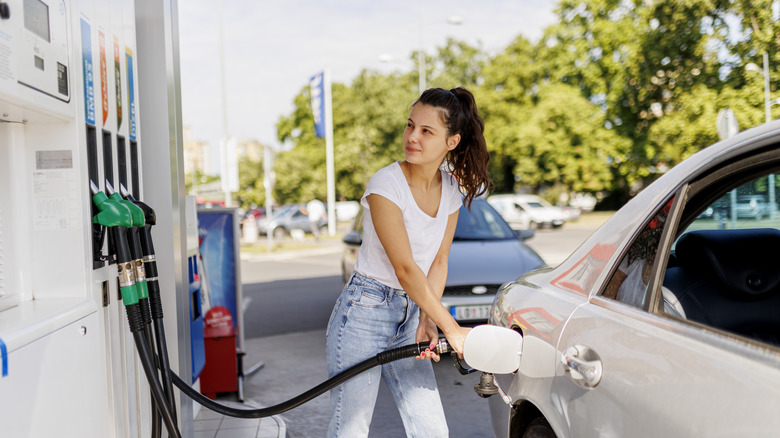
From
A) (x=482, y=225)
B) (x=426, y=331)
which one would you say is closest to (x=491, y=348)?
(x=426, y=331)

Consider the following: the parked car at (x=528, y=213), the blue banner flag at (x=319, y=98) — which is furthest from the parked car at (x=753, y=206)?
the parked car at (x=528, y=213)

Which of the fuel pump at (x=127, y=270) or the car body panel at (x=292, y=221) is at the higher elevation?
the fuel pump at (x=127, y=270)

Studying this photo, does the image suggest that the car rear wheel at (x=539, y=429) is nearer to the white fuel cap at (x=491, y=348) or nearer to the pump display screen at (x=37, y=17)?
the white fuel cap at (x=491, y=348)

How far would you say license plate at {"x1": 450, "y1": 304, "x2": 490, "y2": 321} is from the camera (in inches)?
244

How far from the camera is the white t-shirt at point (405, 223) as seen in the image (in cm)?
251

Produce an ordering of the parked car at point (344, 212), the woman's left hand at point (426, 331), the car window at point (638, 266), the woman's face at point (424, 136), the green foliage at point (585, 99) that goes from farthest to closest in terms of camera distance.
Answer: the parked car at point (344, 212), the green foliage at point (585, 99), the woman's left hand at point (426, 331), the woman's face at point (424, 136), the car window at point (638, 266)

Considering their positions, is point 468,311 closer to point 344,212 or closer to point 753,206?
point 753,206

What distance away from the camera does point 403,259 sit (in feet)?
7.95

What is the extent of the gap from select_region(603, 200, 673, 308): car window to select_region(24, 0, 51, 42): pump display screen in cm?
186

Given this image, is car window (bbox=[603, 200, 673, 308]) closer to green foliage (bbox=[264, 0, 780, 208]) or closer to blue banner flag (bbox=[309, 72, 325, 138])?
green foliage (bbox=[264, 0, 780, 208])

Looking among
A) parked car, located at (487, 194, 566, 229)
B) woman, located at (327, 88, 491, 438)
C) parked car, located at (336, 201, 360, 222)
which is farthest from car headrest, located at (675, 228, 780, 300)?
parked car, located at (336, 201, 360, 222)

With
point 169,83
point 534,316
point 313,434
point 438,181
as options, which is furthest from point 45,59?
point 313,434

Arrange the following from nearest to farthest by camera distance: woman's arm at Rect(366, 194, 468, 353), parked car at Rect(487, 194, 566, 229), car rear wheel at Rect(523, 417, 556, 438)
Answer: car rear wheel at Rect(523, 417, 556, 438), woman's arm at Rect(366, 194, 468, 353), parked car at Rect(487, 194, 566, 229)

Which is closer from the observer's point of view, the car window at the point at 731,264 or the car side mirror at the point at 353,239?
the car window at the point at 731,264
